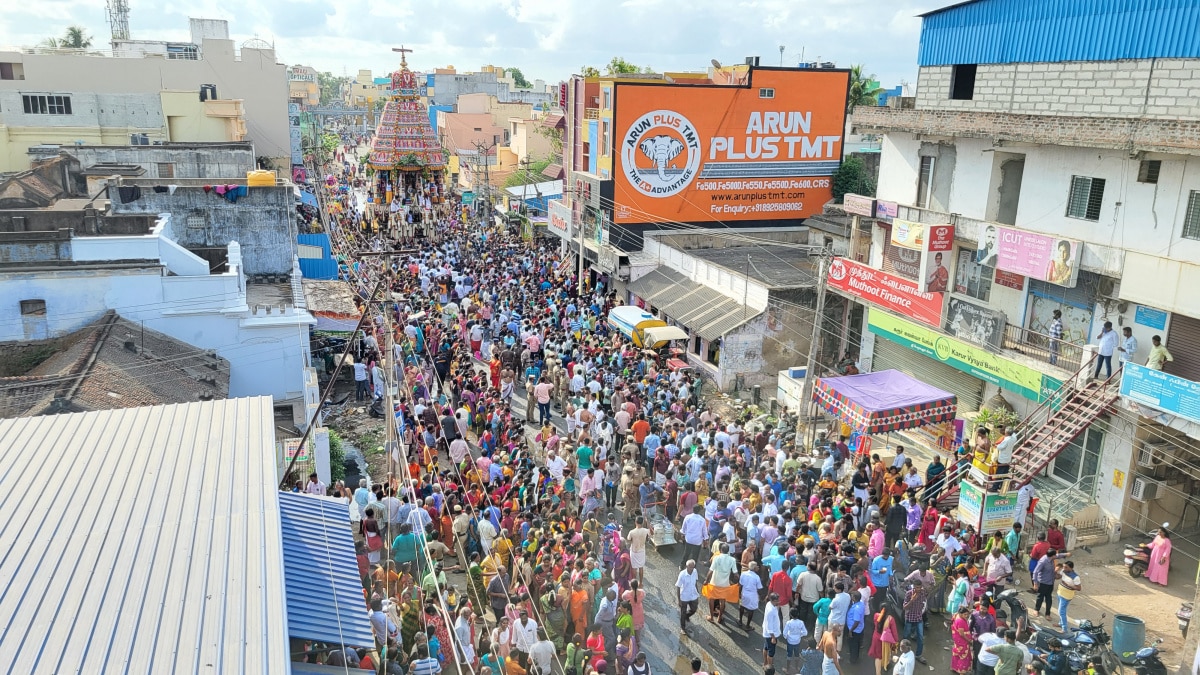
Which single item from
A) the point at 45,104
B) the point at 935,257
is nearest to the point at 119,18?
the point at 45,104

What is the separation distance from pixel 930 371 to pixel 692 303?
701 centimetres

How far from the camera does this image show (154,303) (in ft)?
59.5

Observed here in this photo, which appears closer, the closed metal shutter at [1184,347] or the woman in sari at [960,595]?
the woman in sari at [960,595]

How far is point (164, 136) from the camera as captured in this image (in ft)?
129

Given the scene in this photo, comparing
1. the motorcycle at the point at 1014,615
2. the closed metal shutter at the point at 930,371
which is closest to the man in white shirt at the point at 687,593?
the motorcycle at the point at 1014,615

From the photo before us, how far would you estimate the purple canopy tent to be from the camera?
51.3 ft

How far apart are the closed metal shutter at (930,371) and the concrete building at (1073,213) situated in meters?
0.05

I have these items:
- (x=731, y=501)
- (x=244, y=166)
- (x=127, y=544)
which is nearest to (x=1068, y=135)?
(x=731, y=501)

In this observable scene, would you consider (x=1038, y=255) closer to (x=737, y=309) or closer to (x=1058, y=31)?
(x=1058, y=31)

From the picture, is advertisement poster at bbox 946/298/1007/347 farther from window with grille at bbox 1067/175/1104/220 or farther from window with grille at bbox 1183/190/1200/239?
window with grille at bbox 1183/190/1200/239

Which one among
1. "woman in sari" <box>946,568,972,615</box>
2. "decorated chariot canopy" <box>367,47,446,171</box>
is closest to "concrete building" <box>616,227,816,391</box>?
"woman in sari" <box>946,568,972,615</box>

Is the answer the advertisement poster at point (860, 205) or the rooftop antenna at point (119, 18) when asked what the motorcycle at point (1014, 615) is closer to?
the advertisement poster at point (860, 205)

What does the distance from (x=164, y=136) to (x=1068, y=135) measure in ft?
124

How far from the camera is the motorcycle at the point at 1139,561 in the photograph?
525 inches
